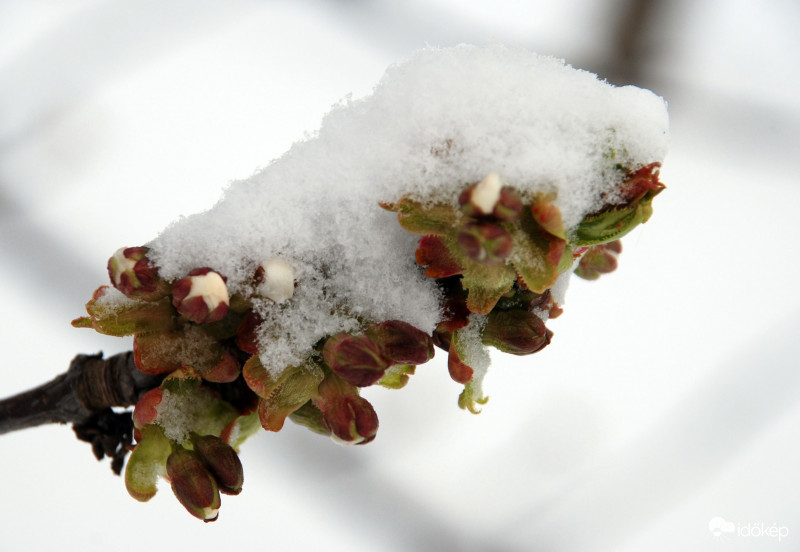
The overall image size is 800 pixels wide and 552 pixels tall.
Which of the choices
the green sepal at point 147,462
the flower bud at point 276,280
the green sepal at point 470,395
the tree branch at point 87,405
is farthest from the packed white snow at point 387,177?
the tree branch at point 87,405

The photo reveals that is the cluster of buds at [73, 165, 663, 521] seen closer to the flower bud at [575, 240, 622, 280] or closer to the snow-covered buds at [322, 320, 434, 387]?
the snow-covered buds at [322, 320, 434, 387]

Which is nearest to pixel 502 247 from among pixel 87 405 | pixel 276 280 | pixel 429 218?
pixel 429 218

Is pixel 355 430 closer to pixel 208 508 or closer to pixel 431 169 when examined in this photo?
pixel 208 508

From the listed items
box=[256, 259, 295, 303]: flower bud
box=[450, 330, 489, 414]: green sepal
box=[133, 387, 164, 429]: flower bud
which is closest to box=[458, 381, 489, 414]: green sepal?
box=[450, 330, 489, 414]: green sepal

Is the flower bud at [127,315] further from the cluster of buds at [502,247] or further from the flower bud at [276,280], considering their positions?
the cluster of buds at [502,247]

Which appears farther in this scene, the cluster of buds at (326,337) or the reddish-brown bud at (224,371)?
the reddish-brown bud at (224,371)
